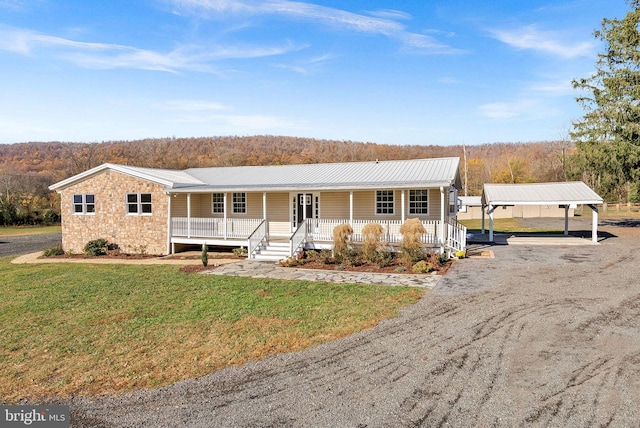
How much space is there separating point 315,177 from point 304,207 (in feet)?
5.46

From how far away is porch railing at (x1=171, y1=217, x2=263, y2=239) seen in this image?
58.5 ft

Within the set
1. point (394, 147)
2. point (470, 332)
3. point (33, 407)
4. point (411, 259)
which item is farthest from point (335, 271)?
point (394, 147)

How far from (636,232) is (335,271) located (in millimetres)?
22007

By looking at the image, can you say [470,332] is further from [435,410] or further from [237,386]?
[237,386]

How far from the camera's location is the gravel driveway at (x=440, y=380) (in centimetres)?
443

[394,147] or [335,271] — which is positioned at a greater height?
[394,147]

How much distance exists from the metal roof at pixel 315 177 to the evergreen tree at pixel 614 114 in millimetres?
10871

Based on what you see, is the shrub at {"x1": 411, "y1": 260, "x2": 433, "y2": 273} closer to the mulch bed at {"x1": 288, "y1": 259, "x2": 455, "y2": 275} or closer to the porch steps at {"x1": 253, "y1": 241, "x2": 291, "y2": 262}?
the mulch bed at {"x1": 288, "y1": 259, "x2": 455, "y2": 275}

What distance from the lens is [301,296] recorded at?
9.93m

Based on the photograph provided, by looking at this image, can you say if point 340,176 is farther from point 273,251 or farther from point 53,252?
point 53,252

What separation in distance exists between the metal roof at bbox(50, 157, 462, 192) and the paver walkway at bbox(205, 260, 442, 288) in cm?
421

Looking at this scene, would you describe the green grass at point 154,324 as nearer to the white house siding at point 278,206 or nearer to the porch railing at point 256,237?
the porch railing at point 256,237

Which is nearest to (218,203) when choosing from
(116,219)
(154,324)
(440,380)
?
(116,219)

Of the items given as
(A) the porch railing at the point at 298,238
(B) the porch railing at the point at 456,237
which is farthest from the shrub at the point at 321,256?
(B) the porch railing at the point at 456,237
